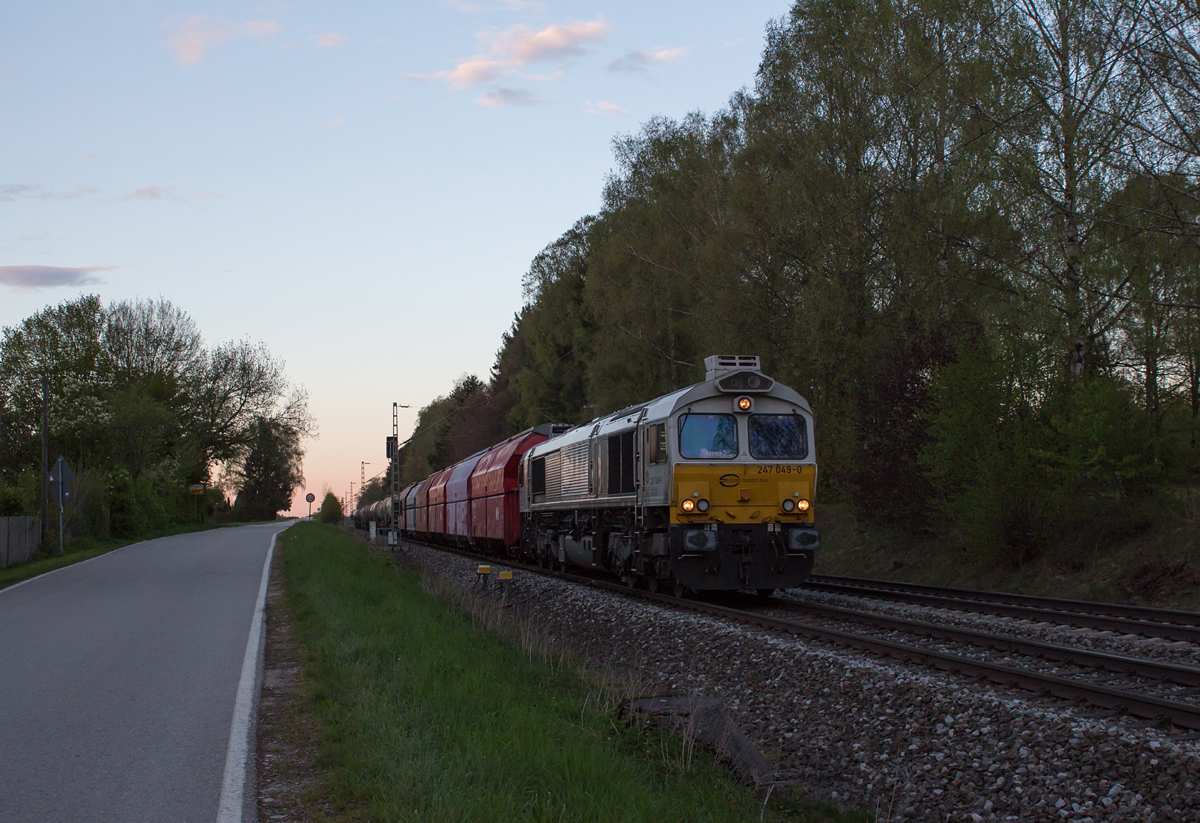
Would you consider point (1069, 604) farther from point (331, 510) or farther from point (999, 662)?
point (331, 510)

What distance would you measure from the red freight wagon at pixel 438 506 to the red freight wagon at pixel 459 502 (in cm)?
83

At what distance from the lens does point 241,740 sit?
6.48 meters

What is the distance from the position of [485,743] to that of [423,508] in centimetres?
4188

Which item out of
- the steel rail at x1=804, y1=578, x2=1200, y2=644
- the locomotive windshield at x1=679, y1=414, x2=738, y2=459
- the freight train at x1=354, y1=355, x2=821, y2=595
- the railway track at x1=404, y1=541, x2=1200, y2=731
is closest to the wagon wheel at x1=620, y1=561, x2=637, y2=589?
the freight train at x1=354, y1=355, x2=821, y2=595

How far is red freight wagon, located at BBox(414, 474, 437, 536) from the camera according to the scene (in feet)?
148

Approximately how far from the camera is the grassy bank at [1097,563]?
45.4 feet

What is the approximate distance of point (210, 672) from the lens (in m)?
9.02

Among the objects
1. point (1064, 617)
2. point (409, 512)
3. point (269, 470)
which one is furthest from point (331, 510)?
point (1064, 617)

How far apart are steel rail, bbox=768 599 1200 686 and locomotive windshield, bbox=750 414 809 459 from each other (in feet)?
9.23

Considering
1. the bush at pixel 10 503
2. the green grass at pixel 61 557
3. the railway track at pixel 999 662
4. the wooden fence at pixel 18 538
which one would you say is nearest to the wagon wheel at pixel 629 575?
the railway track at pixel 999 662

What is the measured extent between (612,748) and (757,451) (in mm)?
8432

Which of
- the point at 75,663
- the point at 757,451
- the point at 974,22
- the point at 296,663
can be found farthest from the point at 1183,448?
the point at 75,663

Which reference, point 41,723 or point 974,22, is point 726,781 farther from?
point 974,22

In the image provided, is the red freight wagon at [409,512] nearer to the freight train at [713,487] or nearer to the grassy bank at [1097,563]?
the grassy bank at [1097,563]
